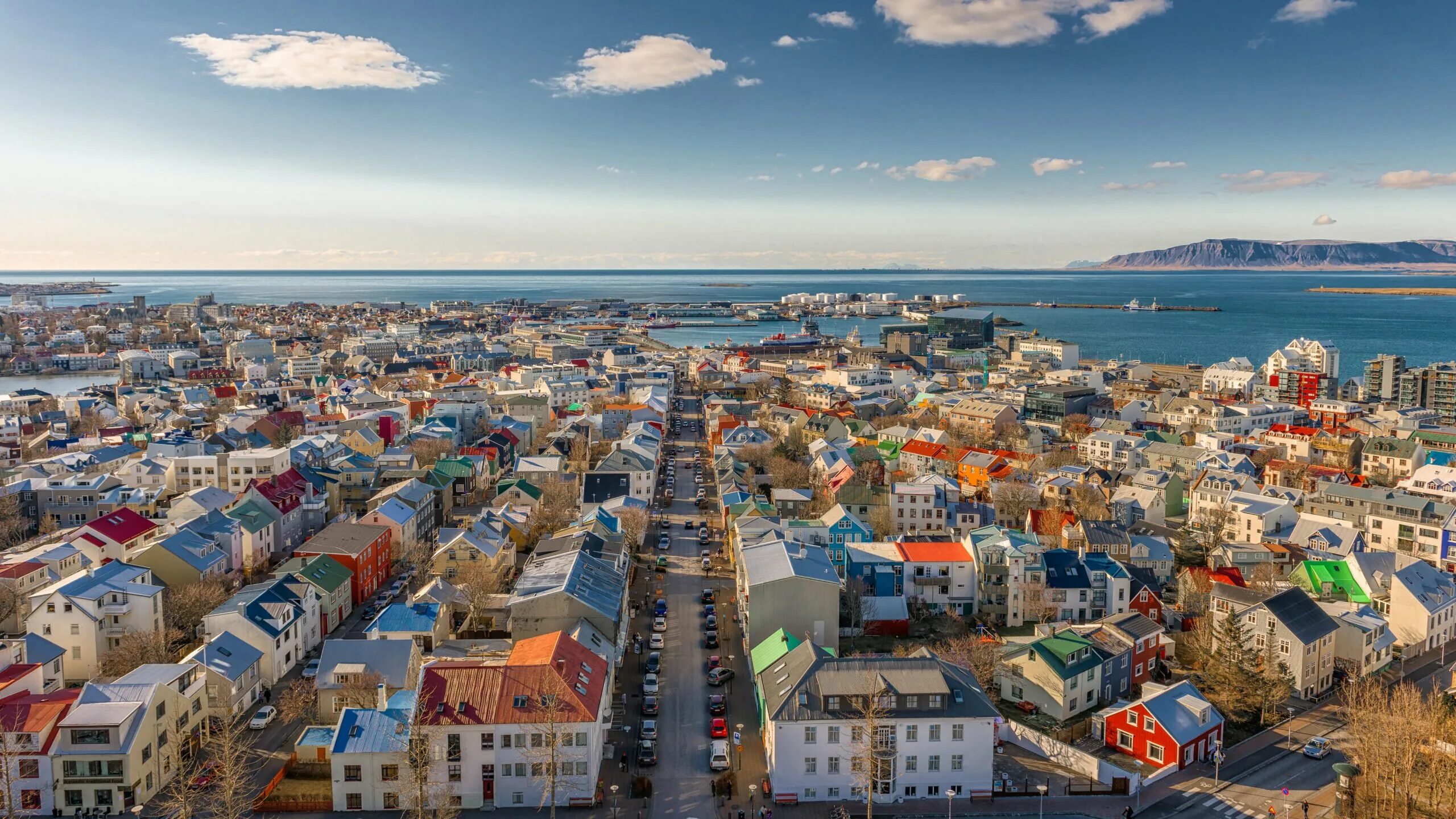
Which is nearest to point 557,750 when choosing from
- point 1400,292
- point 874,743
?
point 874,743

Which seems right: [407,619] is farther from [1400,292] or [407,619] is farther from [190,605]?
[1400,292]

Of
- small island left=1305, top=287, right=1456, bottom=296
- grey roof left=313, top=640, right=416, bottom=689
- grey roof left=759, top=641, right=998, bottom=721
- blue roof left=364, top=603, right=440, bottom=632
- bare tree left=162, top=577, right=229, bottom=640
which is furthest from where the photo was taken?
small island left=1305, top=287, right=1456, bottom=296

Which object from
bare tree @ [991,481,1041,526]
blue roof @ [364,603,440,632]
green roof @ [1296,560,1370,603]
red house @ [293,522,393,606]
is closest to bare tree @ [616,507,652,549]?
red house @ [293,522,393,606]

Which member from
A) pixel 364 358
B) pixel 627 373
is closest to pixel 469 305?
pixel 364 358

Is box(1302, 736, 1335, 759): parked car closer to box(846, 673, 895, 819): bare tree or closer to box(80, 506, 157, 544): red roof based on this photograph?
box(846, 673, 895, 819): bare tree

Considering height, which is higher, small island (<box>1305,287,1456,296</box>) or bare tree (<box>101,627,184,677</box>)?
small island (<box>1305,287,1456,296</box>)

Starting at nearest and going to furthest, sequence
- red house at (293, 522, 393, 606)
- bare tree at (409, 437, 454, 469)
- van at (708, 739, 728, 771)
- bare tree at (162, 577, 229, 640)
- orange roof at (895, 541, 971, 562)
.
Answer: van at (708, 739, 728, 771)
bare tree at (162, 577, 229, 640)
orange roof at (895, 541, 971, 562)
red house at (293, 522, 393, 606)
bare tree at (409, 437, 454, 469)
